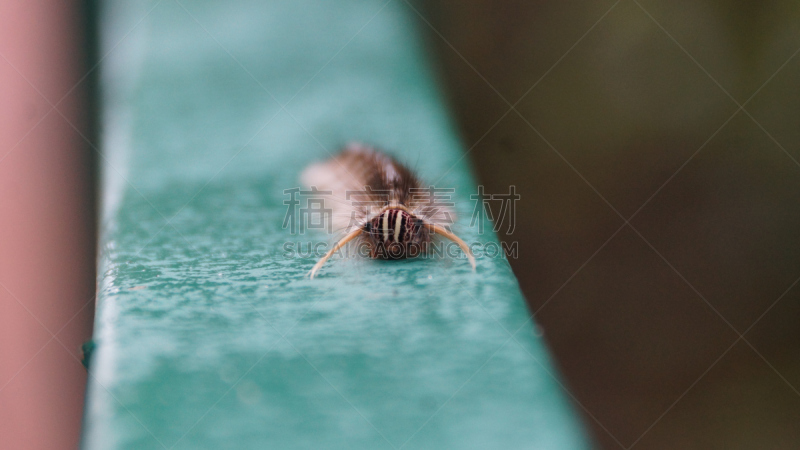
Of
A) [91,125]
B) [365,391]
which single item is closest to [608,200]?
[365,391]

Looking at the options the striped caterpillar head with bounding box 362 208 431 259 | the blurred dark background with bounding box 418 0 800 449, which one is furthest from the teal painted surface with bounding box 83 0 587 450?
the blurred dark background with bounding box 418 0 800 449

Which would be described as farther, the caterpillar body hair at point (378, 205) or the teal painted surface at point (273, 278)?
the caterpillar body hair at point (378, 205)

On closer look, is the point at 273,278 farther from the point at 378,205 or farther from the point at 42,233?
the point at 42,233

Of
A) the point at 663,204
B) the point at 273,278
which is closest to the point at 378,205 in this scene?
the point at 273,278

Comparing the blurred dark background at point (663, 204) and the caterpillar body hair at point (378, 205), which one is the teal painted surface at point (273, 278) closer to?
the caterpillar body hair at point (378, 205)

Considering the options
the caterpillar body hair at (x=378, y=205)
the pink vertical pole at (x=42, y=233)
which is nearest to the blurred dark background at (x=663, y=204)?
the caterpillar body hair at (x=378, y=205)

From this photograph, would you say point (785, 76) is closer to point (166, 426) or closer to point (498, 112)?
point (498, 112)
